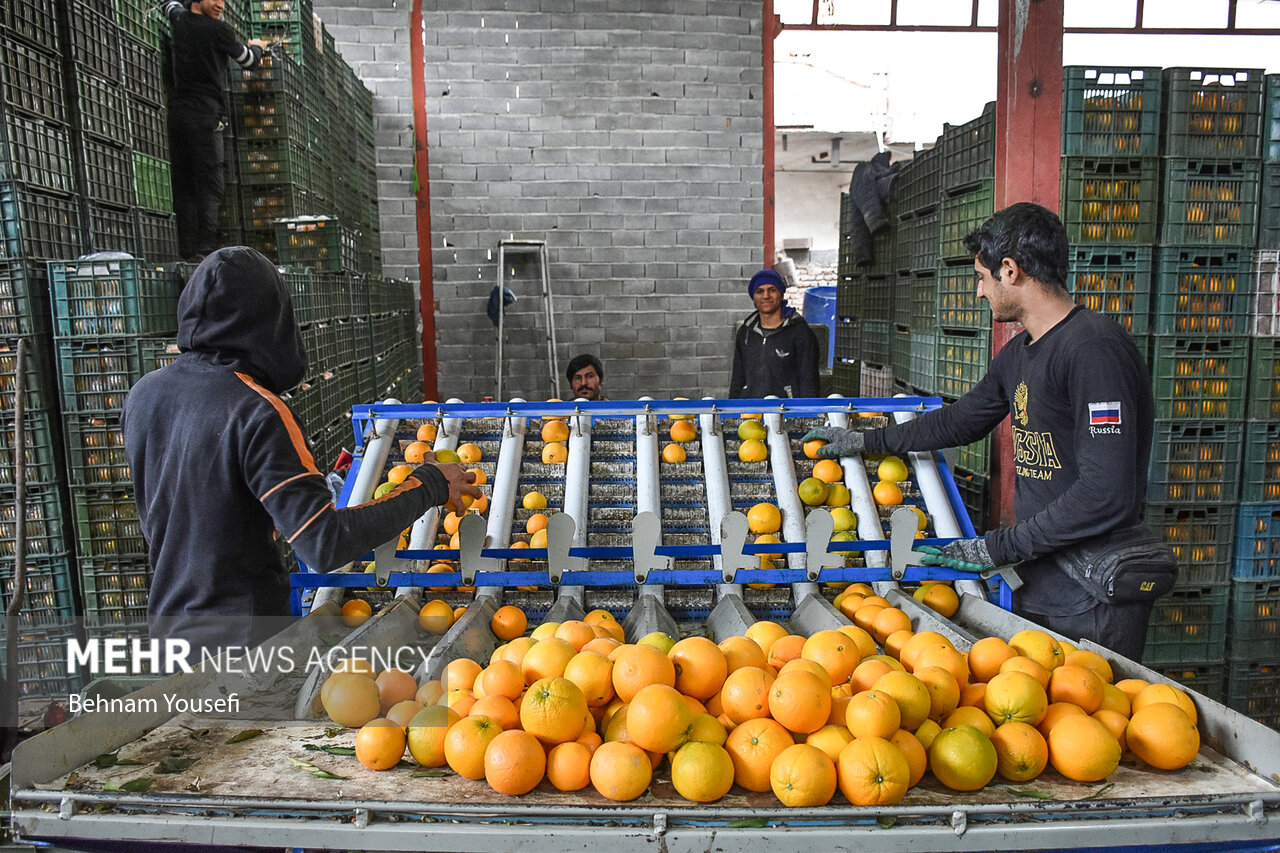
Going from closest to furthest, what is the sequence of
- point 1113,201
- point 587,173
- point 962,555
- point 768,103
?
point 962,555
point 1113,201
point 587,173
point 768,103

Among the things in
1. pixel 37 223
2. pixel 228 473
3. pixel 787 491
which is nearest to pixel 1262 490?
pixel 787 491

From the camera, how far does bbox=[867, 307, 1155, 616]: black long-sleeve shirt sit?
2.11 metres

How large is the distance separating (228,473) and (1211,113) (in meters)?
4.24

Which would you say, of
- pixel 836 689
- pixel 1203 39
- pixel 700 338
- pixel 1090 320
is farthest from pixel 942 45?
pixel 836 689

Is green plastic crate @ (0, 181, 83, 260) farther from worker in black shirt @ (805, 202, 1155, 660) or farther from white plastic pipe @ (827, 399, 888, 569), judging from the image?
worker in black shirt @ (805, 202, 1155, 660)

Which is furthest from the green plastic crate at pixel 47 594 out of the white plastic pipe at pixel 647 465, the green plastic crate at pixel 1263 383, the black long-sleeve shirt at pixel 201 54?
the green plastic crate at pixel 1263 383

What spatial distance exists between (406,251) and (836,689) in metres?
8.92

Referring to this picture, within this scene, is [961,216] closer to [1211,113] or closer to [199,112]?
[1211,113]

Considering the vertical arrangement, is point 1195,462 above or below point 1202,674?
above

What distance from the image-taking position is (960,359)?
4383 millimetres

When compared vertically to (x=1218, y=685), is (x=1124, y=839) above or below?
above

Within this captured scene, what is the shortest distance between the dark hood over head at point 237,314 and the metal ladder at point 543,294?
679 cm

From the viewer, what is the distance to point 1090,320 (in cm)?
220

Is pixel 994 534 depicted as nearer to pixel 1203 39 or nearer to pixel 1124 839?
pixel 1124 839
